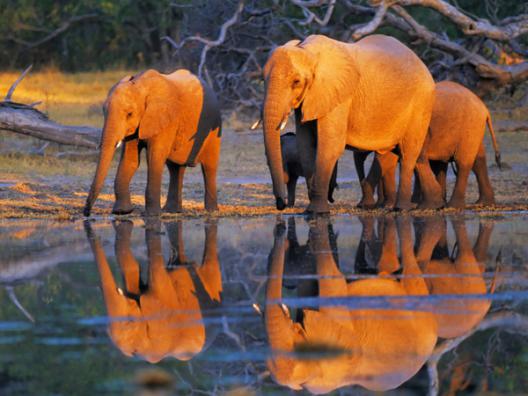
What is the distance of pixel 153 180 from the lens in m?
13.8

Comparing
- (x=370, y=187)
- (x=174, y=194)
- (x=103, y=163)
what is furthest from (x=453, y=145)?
(x=103, y=163)

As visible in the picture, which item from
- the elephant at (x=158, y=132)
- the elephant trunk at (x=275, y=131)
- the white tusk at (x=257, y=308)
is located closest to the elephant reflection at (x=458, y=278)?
the white tusk at (x=257, y=308)

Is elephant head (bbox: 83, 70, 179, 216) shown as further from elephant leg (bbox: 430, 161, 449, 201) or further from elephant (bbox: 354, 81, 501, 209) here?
elephant leg (bbox: 430, 161, 449, 201)

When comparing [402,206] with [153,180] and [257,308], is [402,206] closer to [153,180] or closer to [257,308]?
[153,180]

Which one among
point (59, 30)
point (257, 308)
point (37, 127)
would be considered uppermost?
point (257, 308)

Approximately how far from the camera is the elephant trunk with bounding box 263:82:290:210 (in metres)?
13.0

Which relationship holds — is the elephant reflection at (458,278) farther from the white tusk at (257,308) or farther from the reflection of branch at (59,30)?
the reflection of branch at (59,30)

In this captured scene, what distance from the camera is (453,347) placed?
6.89 meters

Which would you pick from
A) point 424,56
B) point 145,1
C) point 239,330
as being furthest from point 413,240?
point 145,1

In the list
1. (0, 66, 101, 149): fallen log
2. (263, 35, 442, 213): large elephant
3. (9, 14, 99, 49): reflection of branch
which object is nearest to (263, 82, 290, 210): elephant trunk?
(263, 35, 442, 213): large elephant

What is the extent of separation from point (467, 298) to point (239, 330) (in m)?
1.89

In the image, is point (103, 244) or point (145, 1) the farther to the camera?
point (145, 1)

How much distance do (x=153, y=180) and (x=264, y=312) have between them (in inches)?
246

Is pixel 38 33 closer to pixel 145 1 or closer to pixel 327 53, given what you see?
pixel 145 1
